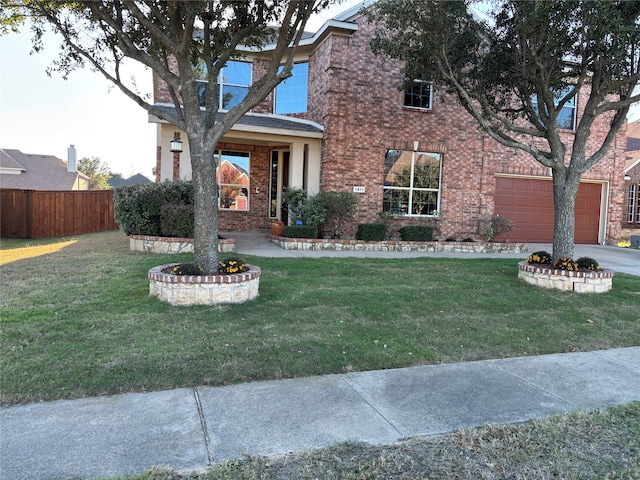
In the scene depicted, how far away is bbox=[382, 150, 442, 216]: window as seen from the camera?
13914 mm

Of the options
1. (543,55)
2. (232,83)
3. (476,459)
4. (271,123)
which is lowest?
(476,459)

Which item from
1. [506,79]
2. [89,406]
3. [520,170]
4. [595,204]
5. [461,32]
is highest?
[461,32]

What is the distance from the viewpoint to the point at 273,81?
6688 mm

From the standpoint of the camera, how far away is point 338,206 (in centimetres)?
1223

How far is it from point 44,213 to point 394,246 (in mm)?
12696

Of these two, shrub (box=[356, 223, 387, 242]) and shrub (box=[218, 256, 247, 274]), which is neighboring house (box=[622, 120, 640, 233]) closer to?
shrub (box=[356, 223, 387, 242])

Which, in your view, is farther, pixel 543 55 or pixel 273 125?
pixel 273 125

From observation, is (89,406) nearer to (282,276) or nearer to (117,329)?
(117,329)

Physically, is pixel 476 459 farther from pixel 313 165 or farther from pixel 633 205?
pixel 633 205

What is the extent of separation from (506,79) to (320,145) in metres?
5.74

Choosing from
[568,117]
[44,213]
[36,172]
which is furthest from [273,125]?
[36,172]

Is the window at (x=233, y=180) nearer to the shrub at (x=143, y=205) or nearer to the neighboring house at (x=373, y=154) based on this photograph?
the neighboring house at (x=373, y=154)

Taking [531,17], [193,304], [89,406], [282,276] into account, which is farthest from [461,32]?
[89,406]

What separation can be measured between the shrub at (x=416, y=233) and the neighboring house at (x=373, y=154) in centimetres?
79
